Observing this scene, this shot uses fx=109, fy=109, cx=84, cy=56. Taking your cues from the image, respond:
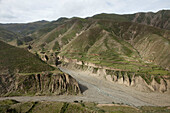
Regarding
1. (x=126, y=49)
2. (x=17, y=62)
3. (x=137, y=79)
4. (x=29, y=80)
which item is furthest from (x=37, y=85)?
(x=126, y=49)

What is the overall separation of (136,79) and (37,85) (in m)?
72.0

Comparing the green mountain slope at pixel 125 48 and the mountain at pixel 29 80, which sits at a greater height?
the green mountain slope at pixel 125 48

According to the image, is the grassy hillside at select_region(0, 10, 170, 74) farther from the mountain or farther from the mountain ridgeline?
the mountain

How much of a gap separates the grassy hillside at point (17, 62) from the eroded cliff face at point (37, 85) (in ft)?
21.0

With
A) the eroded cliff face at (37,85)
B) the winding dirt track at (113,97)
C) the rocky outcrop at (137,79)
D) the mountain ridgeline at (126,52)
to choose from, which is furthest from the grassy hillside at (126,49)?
the eroded cliff face at (37,85)

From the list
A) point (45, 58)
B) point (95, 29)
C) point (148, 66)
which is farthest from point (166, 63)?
point (45, 58)

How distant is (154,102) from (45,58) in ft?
414

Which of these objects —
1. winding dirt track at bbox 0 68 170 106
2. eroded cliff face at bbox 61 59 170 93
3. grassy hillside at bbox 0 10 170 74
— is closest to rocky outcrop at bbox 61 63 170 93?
eroded cliff face at bbox 61 59 170 93

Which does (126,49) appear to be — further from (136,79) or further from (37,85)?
(37,85)

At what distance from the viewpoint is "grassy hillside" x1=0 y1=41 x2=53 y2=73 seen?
72.9 m

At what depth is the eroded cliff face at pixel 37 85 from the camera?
212 feet

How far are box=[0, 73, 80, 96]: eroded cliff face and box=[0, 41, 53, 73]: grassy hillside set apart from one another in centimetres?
641

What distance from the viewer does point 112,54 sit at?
127500mm

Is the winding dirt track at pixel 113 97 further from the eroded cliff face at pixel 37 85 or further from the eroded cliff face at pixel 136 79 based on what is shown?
the eroded cliff face at pixel 136 79
